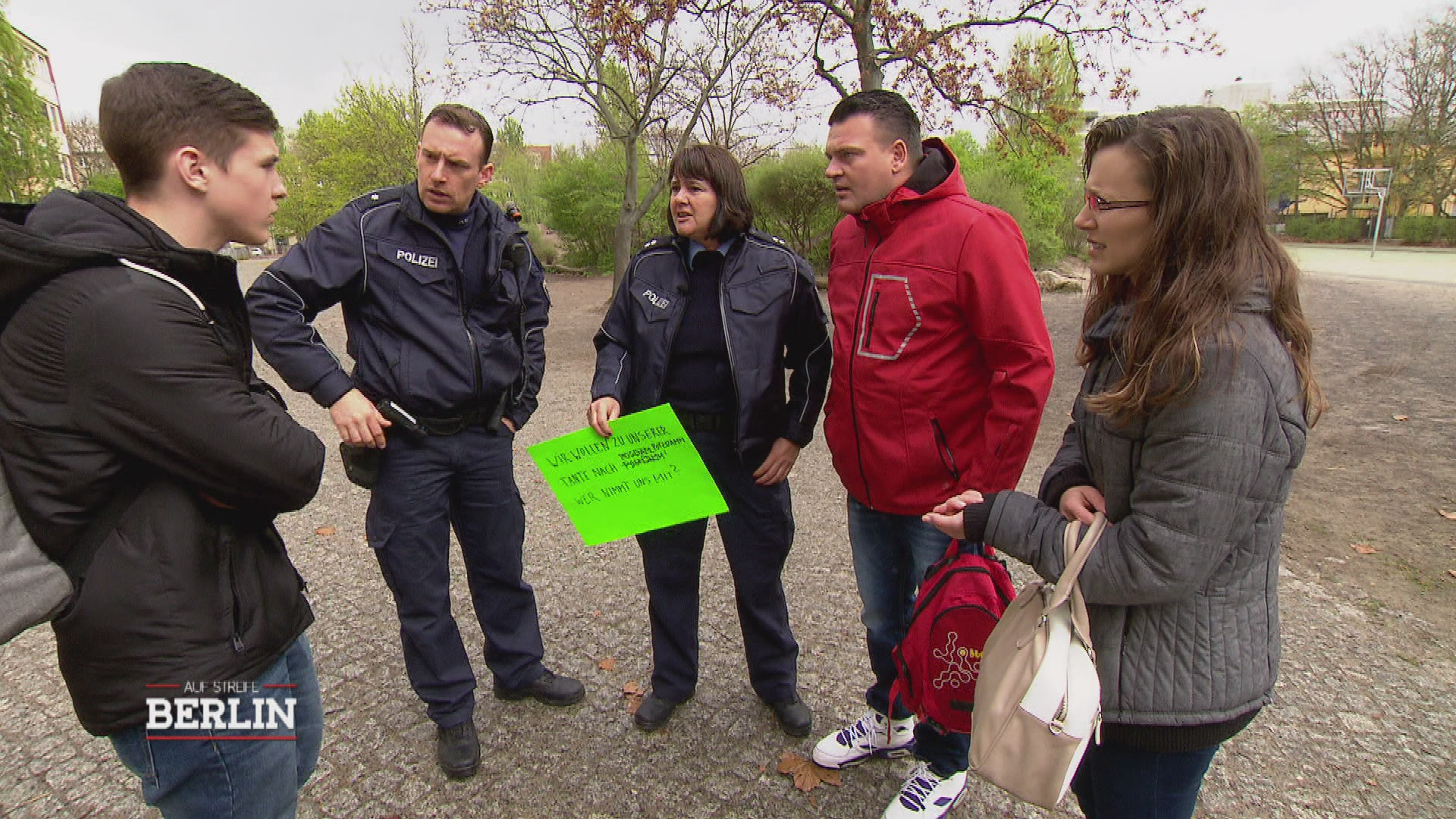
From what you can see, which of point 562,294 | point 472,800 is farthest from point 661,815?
point 562,294

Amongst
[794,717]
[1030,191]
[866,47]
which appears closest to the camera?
[794,717]

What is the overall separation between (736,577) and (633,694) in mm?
736

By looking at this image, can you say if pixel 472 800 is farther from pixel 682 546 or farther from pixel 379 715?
pixel 682 546

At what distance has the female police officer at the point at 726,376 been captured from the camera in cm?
272

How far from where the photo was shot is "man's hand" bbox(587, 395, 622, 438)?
270 centimetres

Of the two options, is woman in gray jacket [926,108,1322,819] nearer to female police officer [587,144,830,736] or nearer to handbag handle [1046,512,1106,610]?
handbag handle [1046,512,1106,610]

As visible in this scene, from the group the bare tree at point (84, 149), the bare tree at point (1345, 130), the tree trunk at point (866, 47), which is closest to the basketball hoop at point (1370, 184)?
the bare tree at point (1345, 130)

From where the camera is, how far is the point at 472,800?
2.64m

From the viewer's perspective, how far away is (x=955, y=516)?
1.77 metres

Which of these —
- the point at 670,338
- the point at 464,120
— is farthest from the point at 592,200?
the point at 670,338

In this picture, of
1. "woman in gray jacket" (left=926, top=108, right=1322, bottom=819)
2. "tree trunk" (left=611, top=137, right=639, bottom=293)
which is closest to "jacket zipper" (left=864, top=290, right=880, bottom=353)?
"woman in gray jacket" (left=926, top=108, right=1322, bottom=819)

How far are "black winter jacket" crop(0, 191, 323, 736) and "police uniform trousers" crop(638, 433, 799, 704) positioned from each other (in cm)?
146

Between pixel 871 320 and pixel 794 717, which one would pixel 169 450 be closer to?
pixel 871 320

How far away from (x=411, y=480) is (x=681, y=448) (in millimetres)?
951
